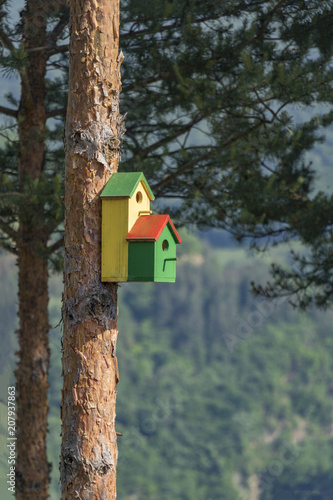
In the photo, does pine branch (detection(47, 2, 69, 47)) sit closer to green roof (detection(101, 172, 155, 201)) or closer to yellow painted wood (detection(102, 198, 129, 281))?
green roof (detection(101, 172, 155, 201))

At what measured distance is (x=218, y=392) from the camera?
202 ft

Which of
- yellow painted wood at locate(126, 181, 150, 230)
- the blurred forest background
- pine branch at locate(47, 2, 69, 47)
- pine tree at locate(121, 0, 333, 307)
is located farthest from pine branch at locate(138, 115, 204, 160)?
the blurred forest background

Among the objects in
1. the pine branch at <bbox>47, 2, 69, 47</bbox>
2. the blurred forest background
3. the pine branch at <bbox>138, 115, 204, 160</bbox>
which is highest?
the pine branch at <bbox>47, 2, 69, 47</bbox>

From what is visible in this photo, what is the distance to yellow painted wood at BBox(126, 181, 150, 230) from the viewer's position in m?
2.52

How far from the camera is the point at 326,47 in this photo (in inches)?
188

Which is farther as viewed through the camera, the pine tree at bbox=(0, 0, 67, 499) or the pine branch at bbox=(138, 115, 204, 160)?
the pine branch at bbox=(138, 115, 204, 160)

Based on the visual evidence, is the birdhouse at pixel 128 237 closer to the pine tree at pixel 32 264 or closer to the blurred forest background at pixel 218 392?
the pine tree at pixel 32 264

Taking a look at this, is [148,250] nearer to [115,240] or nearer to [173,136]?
[115,240]

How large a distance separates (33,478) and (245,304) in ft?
214

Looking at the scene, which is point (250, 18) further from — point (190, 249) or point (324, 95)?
point (190, 249)

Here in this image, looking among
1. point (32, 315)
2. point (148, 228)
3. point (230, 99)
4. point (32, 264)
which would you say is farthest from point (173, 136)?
point (148, 228)

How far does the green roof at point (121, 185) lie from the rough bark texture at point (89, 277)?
39mm

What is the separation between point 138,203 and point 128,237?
0.61 feet

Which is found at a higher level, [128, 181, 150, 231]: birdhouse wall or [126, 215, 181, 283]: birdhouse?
[128, 181, 150, 231]: birdhouse wall
